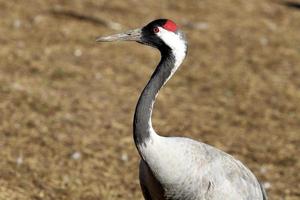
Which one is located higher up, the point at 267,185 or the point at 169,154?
the point at 169,154

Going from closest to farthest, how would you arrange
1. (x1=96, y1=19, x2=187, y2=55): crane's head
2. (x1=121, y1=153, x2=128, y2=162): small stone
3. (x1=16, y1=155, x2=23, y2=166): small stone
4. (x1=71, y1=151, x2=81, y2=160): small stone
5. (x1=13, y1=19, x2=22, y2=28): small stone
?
(x1=96, y1=19, x2=187, y2=55): crane's head
(x1=16, y1=155, x2=23, y2=166): small stone
(x1=71, y1=151, x2=81, y2=160): small stone
(x1=121, y1=153, x2=128, y2=162): small stone
(x1=13, y1=19, x2=22, y2=28): small stone

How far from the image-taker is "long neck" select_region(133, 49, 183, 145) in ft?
15.3

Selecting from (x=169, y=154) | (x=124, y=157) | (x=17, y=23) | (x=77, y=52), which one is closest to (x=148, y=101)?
(x=169, y=154)

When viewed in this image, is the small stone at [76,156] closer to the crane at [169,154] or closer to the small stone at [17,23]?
the crane at [169,154]

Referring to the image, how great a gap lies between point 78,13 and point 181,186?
7.39 metres

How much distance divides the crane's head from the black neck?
67mm

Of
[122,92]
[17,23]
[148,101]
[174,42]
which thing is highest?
[174,42]

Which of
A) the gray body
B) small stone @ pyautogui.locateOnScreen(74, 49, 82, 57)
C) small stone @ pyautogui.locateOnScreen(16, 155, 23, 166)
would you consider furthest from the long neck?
small stone @ pyautogui.locateOnScreen(74, 49, 82, 57)

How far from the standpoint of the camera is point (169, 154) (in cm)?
478

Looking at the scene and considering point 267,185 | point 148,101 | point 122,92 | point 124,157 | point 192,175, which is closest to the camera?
point 148,101

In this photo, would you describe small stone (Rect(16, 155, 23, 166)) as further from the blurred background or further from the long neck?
the long neck

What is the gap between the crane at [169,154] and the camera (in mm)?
4707

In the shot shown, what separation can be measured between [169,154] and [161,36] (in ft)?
2.78

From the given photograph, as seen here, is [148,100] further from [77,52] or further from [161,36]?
[77,52]
